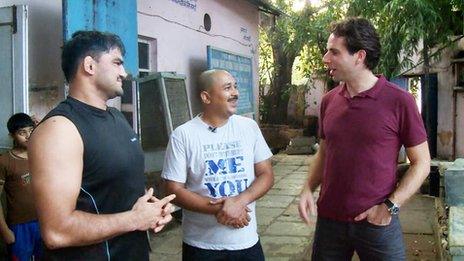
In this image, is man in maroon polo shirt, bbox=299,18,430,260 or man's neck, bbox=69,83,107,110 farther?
man in maroon polo shirt, bbox=299,18,430,260

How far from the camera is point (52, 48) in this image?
4.56m

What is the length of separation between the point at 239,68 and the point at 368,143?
6.81 m

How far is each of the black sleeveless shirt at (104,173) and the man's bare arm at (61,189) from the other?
7 centimetres

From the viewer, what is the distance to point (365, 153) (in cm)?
247

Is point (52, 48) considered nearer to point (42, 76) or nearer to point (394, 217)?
point (42, 76)

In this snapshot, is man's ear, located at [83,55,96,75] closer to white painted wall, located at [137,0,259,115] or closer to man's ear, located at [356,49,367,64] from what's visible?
man's ear, located at [356,49,367,64]

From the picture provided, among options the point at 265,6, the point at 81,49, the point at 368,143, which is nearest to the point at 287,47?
the point at 265,6

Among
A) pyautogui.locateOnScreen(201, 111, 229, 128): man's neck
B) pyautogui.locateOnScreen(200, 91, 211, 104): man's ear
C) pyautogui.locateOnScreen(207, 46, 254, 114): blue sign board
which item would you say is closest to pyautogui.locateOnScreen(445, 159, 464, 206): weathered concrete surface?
pyautogui.locateOnScreen(201, 111, 229, 128): man's neck

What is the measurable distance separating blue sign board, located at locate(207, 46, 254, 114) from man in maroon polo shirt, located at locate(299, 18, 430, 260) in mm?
5208

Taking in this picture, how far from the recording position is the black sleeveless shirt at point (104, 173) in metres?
1.84

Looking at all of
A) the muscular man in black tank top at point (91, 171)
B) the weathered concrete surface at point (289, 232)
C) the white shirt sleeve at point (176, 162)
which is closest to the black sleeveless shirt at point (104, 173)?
the muscular man in black tank top at point (91, 171)

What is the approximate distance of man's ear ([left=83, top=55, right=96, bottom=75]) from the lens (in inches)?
76.2

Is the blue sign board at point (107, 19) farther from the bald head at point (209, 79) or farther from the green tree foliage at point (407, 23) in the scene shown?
the green tree foliage at point (407, 23)

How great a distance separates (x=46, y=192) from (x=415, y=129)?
6.04ft
